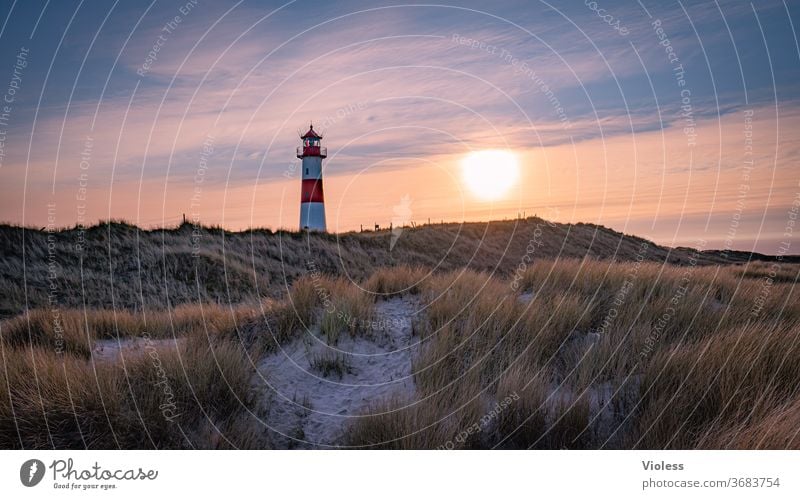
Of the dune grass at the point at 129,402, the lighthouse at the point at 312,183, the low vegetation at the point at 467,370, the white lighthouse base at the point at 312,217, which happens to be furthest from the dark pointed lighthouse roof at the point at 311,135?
the dune grass at the point at 129,402

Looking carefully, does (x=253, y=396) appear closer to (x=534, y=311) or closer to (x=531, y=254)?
(x=534, y=311)

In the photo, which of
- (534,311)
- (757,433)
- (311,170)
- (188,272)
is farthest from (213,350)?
(311,170)

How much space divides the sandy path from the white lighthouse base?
69.7 feet

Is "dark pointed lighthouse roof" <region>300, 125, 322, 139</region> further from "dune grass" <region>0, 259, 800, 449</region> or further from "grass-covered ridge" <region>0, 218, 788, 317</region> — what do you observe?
"dune grass" <region>0, 259, 800, 449</region>

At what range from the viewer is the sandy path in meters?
5.34

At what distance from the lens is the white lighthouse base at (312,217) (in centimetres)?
2816
